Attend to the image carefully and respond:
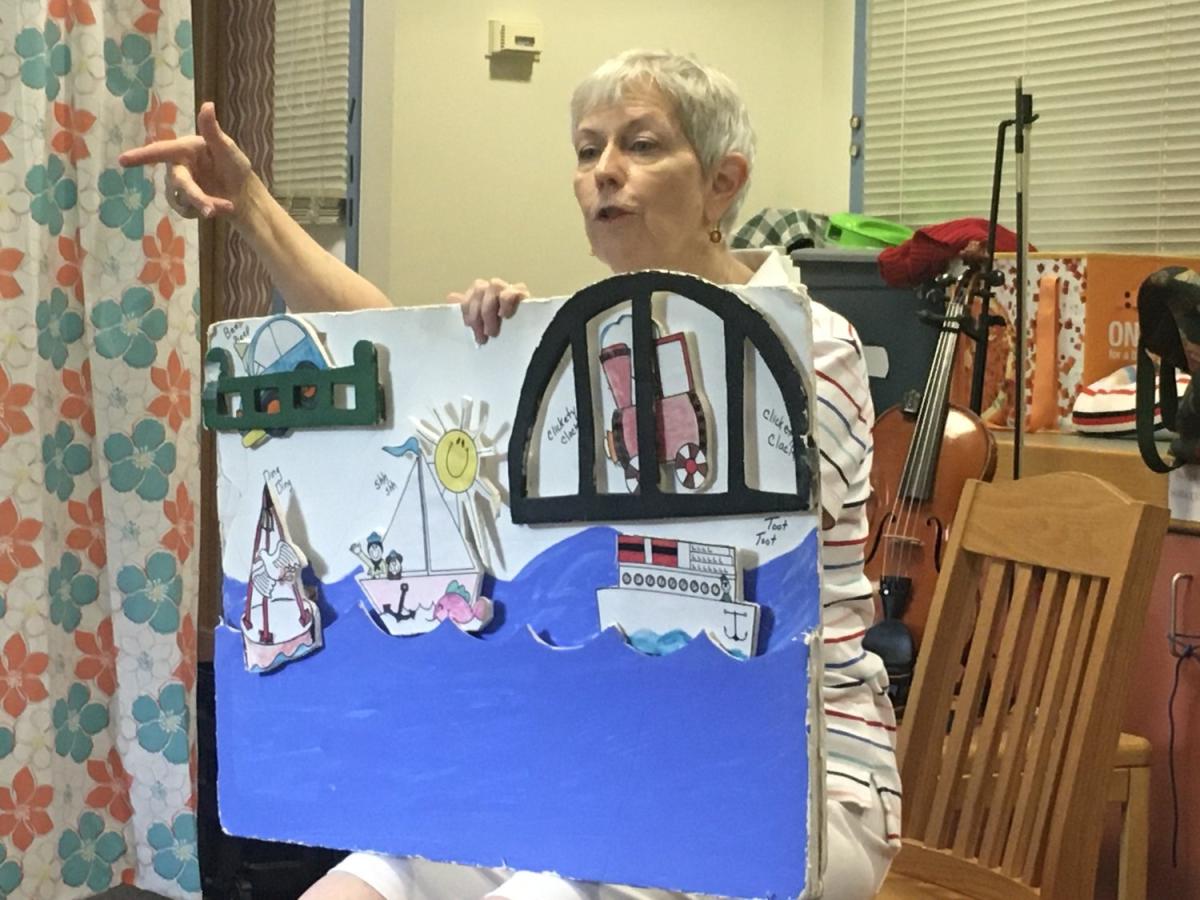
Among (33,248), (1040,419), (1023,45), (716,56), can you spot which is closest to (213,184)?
Answer: (33,248)

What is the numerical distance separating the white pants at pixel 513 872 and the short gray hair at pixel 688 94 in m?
0.65

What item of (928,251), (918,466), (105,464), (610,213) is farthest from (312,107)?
(610,213)

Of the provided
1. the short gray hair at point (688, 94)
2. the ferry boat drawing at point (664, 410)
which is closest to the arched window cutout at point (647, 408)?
the ferry boat drawing at point (664, 410)

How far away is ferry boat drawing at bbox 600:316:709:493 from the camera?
1.05 meters

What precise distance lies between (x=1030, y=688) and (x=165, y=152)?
115 centimetres

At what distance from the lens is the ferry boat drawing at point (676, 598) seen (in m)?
1.04

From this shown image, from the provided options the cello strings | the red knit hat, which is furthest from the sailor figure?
the red knit hat

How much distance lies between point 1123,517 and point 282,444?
947 mm

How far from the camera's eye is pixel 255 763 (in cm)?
128

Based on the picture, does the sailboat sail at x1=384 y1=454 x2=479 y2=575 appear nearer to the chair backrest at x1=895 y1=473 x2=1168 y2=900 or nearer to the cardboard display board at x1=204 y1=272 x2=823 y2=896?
the cardboard display board at x1=204 y1=272 x2=823 y2=896

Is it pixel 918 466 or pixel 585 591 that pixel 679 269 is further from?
pixel 918 466

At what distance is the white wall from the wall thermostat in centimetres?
2

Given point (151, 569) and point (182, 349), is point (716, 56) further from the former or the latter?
point (151, 569)

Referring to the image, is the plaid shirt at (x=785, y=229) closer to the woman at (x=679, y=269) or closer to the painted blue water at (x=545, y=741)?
the woman at (x=679, y=269)
